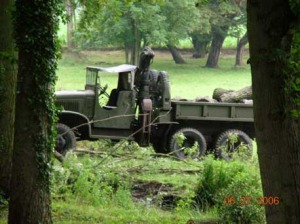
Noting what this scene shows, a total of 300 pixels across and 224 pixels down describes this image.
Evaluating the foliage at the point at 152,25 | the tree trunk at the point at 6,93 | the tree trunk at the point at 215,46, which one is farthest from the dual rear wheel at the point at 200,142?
the tree trunk at the point at 215,46

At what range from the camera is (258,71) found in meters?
4.66

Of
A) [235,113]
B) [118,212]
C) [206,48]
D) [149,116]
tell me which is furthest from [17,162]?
[206,48]

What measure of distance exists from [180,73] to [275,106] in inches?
1329

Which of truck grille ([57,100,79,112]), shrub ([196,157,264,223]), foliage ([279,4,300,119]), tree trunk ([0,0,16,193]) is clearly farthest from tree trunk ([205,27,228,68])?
foliage ([279,4,300,119])

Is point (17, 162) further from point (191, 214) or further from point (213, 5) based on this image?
point (213, 5)

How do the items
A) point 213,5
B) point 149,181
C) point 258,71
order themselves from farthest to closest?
1. point 213,5
2. point 149,181
3. point 258,71

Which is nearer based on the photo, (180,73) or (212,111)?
(212,111)

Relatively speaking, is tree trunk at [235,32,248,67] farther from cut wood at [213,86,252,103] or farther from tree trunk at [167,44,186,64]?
cut wood at [213,86,252,103]

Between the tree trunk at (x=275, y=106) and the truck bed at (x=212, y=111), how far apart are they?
9.98 meters

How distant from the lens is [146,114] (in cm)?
1402

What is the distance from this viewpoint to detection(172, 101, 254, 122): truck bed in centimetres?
1487

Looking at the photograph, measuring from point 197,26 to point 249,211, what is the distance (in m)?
30.6

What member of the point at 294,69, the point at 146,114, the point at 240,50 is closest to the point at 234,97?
the point at 146,114

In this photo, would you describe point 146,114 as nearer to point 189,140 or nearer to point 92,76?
point 189,140
